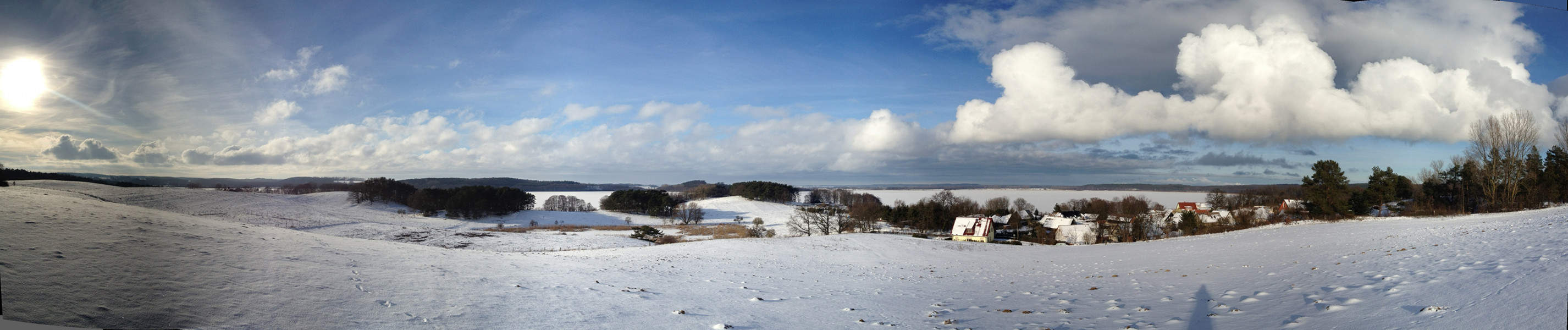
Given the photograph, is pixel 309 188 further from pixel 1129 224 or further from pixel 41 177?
pixel 1129 224

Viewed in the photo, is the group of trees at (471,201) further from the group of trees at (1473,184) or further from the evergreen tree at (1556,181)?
the evergreen tree at (1556,181)

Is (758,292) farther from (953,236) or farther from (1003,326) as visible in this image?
(953,236)

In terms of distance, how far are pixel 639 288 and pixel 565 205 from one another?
31055 mm

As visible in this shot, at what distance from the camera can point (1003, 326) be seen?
4695mm

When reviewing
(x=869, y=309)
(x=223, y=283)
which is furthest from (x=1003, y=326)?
(x=223, y=283)

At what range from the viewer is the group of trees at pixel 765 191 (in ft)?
221

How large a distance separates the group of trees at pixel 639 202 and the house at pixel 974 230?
90.5ft

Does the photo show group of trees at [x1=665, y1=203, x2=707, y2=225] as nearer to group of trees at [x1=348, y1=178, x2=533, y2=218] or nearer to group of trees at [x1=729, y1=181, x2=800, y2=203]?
group of trees at [x1=729, y1=181, x2=800, y2=203]

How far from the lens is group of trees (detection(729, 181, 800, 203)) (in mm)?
67375

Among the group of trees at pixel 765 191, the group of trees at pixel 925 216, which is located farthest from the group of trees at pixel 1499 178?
the group of trees at pixel 765 191

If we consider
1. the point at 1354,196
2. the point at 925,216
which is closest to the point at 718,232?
the point at 925,216

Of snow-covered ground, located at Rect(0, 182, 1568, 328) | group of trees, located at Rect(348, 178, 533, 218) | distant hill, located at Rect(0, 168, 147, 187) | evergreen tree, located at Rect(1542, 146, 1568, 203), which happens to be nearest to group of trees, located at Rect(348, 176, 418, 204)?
group of trees, located at Rect(348, 178, 533, 218)

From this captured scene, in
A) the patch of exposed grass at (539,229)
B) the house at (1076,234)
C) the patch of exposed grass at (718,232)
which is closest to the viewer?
the patch of exposed grass at (539,229)

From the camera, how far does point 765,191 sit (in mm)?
67438
